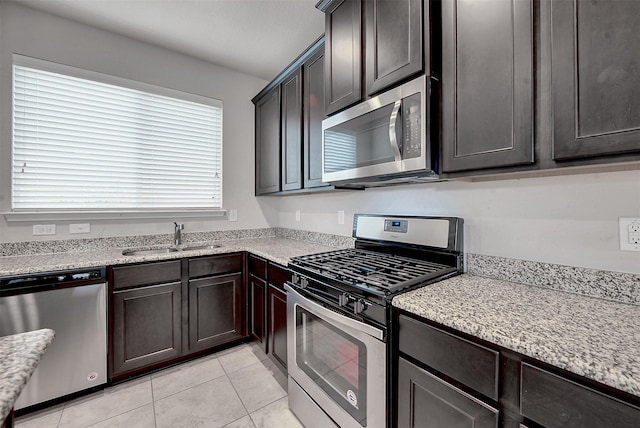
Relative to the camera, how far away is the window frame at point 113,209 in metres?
2.04

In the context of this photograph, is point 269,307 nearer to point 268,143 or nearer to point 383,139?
point 383,139

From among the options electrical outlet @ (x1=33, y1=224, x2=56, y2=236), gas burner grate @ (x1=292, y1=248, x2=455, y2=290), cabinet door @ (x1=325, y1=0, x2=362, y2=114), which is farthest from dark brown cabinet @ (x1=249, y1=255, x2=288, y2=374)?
electrical outlet @ (x1=33, y1=224, x2=56, y2=236)

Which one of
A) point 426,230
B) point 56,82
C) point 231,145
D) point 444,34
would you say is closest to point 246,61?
point 231,145

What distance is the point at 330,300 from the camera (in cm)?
136

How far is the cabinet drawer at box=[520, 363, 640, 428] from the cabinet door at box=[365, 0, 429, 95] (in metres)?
1.21

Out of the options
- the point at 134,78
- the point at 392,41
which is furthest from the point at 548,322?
the point at 134,78

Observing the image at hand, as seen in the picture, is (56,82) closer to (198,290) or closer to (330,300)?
(198,290)

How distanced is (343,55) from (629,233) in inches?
62.8

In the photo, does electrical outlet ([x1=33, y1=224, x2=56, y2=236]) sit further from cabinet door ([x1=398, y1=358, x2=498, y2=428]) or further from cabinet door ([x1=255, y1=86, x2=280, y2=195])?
cabinet door ([x1=398, y1=358, x2=498, y2=428])

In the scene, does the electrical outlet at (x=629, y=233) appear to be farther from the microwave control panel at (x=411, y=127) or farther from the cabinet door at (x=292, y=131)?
the cabinet door at (x=292, y=131)

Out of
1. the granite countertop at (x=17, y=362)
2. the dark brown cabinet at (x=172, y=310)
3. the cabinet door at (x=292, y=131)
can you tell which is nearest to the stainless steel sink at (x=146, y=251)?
the dark brown cabinet at (x=172, y=310)

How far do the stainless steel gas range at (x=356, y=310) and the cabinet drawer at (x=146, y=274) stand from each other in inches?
40.9

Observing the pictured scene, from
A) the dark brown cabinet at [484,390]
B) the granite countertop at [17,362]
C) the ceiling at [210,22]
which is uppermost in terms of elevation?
the ceiling at [210,22]

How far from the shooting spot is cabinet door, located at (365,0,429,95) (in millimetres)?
1253
